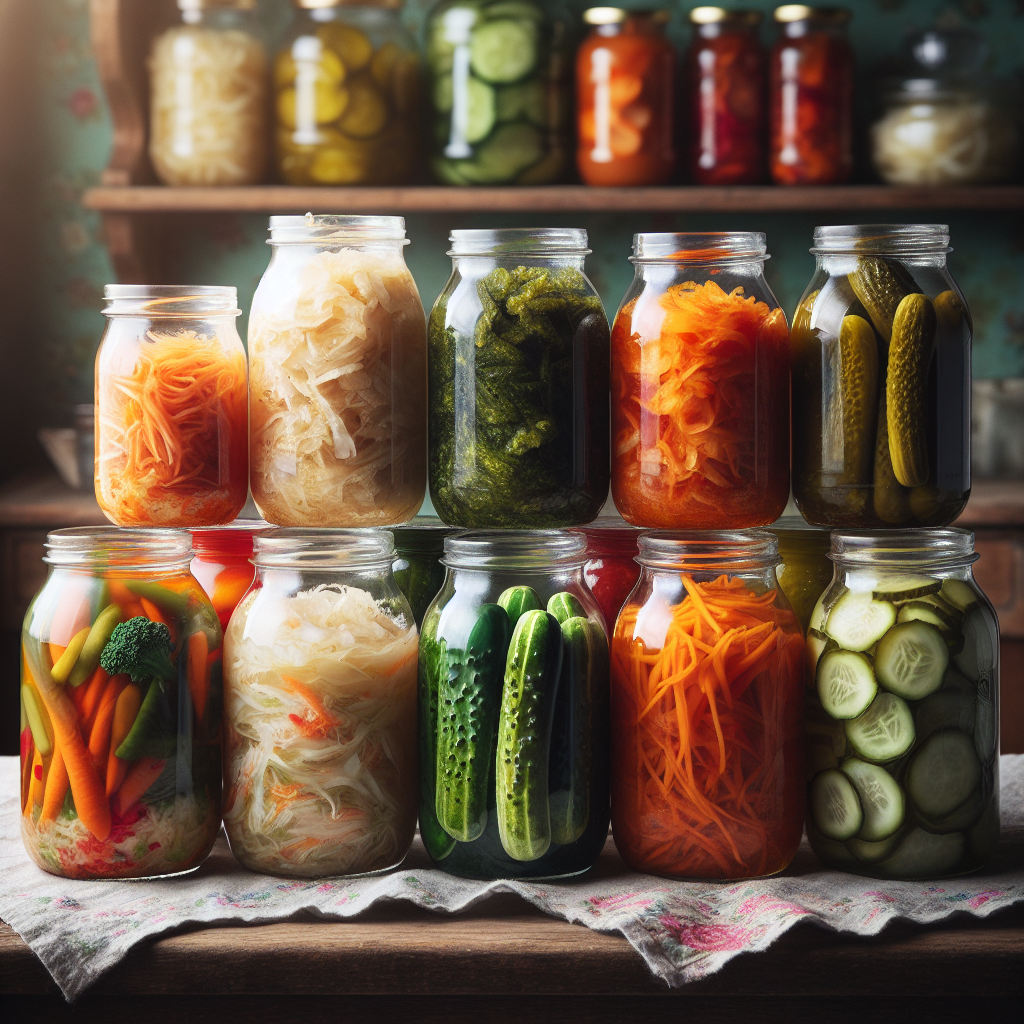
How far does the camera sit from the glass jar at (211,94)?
2.22 metres

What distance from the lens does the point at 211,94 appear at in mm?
2229

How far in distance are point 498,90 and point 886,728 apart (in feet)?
5.38

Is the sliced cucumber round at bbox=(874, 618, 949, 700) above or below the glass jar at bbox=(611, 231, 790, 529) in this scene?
below

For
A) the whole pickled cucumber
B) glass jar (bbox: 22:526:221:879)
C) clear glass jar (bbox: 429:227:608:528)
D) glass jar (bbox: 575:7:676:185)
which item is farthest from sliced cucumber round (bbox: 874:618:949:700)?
glass jar (bbox: 575:7:676:185)

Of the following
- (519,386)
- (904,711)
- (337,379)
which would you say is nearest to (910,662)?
(904,711)

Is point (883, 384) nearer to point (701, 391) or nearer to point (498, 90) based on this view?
point (701, 391)

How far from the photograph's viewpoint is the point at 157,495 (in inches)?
37.4

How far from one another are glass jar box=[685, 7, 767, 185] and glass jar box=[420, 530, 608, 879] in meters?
1.59

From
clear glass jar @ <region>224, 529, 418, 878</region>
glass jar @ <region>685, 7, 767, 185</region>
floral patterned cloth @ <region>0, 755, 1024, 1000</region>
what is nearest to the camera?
floral patterned cloth @ <region>0, 755, 1024, 1000</region>

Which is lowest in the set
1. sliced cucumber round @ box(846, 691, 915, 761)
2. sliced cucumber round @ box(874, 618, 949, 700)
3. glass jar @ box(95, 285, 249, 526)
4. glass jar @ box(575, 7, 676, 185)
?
sliced cucumber round @ box(846, 691, 915, 761)

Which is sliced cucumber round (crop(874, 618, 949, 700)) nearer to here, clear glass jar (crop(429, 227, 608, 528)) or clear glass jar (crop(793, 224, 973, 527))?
clear glass jar (crop(793, 224, 973, 527))

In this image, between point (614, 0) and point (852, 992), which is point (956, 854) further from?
point (614, 0)

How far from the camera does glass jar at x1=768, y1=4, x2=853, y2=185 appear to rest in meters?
2.26

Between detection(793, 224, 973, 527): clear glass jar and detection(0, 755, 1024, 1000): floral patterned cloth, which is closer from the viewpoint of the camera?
detection(0, 755, 1024, 1000): floral patterned cloth
